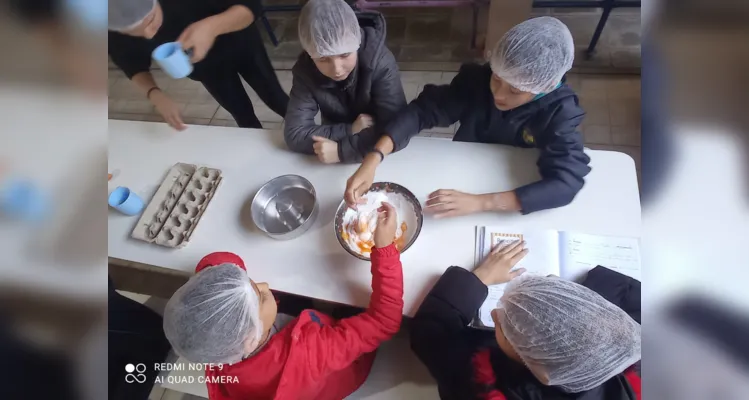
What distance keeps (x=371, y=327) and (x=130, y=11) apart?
124 cm

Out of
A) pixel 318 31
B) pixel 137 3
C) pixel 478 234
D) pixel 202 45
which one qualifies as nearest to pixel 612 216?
pixel 478 234

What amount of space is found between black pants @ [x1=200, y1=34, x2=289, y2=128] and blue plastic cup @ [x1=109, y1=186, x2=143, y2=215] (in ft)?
2.07

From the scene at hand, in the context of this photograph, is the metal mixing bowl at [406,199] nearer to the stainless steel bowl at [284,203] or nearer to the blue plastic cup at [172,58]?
the stainless steel bowl at [284,203]

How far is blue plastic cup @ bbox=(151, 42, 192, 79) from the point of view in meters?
1.34

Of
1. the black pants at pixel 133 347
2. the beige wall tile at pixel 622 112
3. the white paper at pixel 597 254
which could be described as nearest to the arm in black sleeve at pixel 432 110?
the white paper at pixel 597 254

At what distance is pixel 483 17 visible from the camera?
2883mm

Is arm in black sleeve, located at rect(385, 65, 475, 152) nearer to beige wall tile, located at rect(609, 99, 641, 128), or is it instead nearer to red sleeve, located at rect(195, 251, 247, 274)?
red sleeve, located at rect(195, 251, 247, 274)

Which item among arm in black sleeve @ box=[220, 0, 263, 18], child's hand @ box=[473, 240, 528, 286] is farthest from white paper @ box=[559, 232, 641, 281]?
arm in black sleeve @ box=[220, 0, 263, 18]

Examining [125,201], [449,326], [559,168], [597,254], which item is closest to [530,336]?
[449,326]

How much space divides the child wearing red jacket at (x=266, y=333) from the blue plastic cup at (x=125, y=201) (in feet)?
1.24

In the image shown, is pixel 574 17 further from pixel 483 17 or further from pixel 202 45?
pixel 202 45

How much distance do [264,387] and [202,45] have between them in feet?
3.92

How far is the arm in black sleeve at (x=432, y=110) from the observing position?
1.35 m

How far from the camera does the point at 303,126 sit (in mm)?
1462
